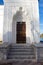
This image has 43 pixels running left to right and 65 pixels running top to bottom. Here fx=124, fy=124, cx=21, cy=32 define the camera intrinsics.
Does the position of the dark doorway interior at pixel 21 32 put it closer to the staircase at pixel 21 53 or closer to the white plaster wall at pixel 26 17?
the white plaster wall at pixel 26 17

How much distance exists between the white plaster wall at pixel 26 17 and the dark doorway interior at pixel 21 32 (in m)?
0.30

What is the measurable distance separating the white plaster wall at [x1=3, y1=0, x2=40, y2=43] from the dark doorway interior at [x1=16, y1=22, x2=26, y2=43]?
0.30 metres

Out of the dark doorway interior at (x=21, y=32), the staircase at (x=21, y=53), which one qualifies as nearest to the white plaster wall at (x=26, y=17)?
the dark doorway interior at (x=21, y=32)

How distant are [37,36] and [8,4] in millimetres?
3293

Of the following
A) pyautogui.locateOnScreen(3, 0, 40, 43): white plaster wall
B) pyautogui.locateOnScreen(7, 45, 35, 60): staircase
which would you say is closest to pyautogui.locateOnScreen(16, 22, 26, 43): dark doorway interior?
pyautogui.locateOnScreen(3, 0, 40, 43): white plaster wall

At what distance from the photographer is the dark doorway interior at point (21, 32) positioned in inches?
380

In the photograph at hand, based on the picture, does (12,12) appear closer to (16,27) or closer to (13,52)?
(16,27)

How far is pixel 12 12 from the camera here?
9.43 m

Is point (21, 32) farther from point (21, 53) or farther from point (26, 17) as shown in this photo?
point (21, 53)

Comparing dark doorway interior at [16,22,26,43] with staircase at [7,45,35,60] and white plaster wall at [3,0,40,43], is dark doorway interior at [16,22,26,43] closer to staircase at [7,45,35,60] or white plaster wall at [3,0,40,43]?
white plaster wall at [3,0,40,43]

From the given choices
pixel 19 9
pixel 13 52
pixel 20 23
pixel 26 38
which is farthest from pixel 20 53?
pixel 19 9

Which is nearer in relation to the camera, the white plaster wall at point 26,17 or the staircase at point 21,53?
the staircase at point 21,53

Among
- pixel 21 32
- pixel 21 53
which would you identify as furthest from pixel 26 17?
pixel 21 53

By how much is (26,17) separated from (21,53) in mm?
3345
